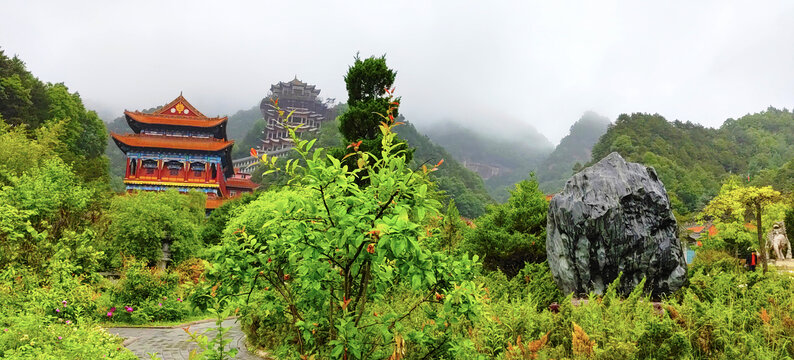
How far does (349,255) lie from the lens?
2406 millimetres

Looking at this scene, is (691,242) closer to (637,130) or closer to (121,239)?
(637,130)

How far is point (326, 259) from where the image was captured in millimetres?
2504

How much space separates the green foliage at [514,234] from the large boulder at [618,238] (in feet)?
5.39

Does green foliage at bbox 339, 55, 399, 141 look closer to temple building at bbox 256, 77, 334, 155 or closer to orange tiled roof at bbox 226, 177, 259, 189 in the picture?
orange tiled roof at bbox 226, 177, 259, 189

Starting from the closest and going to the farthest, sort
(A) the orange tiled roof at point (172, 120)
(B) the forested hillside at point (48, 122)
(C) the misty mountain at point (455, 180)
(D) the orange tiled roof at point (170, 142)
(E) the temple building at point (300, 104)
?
(B) the forested hillside at point (48, 122)
(D) the orange tiled roof at point (170, 142)
(A) the orange tiled roof at point (172, 120)
(C) the misty mountain at point (455, 180)
(E) the temple building at point (300, 104)

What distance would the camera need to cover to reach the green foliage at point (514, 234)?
9.44 metres

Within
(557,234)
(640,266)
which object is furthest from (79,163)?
(640,266)

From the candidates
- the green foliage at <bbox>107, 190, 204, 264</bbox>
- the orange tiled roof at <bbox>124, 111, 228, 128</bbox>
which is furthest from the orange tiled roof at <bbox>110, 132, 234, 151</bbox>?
the green foliage at <bbox>107, 190, 204, 264</bbox>

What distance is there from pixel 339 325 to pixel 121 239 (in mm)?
14538

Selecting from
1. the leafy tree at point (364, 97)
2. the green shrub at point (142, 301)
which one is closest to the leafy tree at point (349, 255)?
the green shrub at point (142, 301)

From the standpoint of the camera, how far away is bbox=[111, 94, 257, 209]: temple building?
34344 mm

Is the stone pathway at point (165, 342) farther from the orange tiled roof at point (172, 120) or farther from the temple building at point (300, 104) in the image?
the temple building at point (300, 104)

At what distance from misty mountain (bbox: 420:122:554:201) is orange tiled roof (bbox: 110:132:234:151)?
11013 centimetres

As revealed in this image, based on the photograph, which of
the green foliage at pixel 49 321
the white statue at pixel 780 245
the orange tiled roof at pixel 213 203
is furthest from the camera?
the orange tiled roof at pixel 213 203
